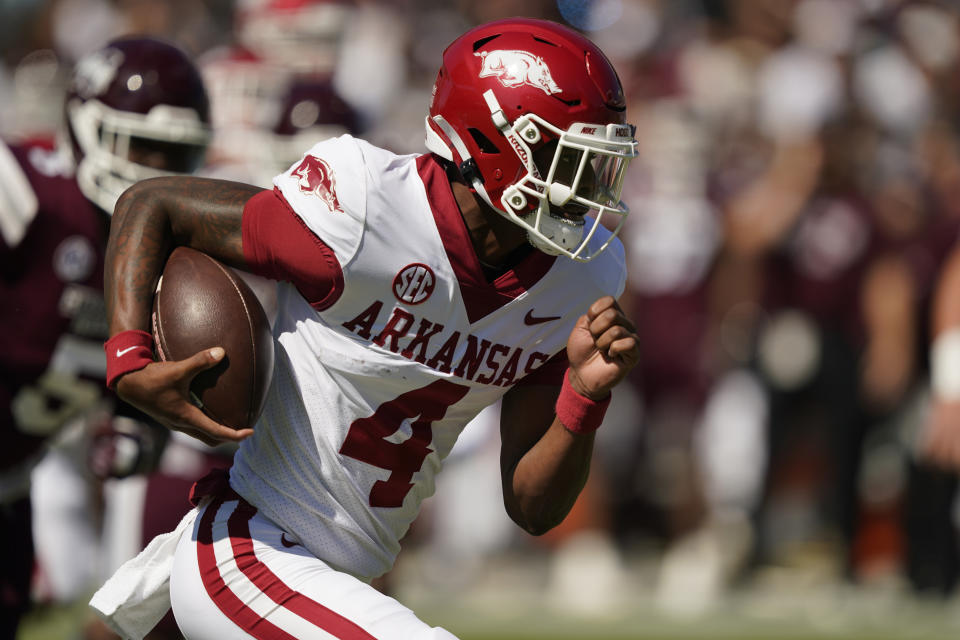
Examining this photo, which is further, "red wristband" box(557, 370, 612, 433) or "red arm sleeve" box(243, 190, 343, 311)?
"red wristband" box(557, 370, 612, 433)

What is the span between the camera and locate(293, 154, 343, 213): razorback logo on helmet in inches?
112

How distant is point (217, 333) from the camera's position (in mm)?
2775

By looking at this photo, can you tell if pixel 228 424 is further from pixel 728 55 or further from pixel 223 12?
pixel 223 12

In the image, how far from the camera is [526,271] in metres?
3.04

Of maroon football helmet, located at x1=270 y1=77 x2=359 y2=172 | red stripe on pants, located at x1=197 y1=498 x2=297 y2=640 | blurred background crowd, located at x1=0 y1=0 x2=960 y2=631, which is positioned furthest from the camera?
blurred background crowd, located at x1=0 y1=0 x2=960 y2=631

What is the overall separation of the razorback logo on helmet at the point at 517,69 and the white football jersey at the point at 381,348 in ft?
0.79

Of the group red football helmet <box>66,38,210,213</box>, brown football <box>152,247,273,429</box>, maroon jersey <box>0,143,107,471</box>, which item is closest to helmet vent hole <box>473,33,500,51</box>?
brown football <box>152,247,273,429</box>

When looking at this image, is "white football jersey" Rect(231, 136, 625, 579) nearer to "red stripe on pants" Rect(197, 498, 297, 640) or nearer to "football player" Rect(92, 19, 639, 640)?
"football player" Rect(92, 19, 639, 640)

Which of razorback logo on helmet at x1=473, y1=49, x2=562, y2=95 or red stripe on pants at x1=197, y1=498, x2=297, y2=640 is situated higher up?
razorback logo on helmet at x1=473, y1=49, x2=562, y2=95

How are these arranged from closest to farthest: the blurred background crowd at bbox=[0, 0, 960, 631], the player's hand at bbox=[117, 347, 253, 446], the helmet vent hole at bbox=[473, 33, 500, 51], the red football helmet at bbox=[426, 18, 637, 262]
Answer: the player's hand at bbox=[117, 347, 253, 446], the red football helmet at bbox=[426, 18, 637, 262], the helmet vent hole at bbox=[473, 33, 500, 51], the blurred background crowd at bbox=[0, 0, 960, 631]

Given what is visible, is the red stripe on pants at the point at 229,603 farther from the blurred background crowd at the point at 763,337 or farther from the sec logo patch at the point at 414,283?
the blurred background crowd at the point at 763,337

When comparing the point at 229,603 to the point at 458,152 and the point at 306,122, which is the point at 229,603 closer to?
the point at 458,152

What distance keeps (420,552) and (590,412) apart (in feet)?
16.9

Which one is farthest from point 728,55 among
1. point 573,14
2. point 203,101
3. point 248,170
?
point 203,101
